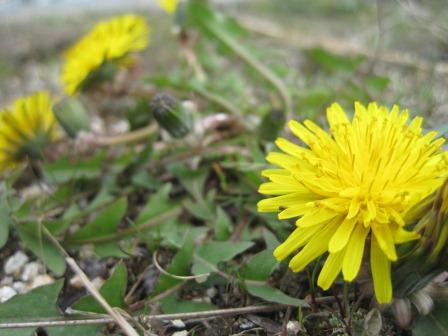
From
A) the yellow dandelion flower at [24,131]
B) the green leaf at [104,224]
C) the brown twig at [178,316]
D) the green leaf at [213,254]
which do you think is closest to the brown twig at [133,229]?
the green leaf at [104,224]

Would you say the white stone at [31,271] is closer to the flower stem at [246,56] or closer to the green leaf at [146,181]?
the green leaf at [146,181]

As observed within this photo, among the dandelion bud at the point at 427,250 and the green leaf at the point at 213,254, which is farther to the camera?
the green leaf at the point at 213,254

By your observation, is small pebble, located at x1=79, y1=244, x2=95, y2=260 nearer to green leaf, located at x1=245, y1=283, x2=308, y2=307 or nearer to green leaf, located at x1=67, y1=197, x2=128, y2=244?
green leaf, located at x1=67, y1=197, x2=128, y2=244

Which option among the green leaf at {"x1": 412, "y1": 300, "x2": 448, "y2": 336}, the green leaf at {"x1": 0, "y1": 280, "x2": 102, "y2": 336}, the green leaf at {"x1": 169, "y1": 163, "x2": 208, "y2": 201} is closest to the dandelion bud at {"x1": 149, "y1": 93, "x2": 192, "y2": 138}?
the green leaf at {"x1": 169, "y1": 163, "x2": 208, "y2": 201}

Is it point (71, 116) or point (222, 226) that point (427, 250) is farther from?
point (71, 116)

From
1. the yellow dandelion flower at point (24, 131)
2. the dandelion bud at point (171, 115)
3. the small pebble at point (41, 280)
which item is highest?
the dandelion bud at point (171, 115)

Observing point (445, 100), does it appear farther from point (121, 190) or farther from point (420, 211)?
point (121, 190)

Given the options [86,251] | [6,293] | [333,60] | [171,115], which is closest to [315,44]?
[333,60]
